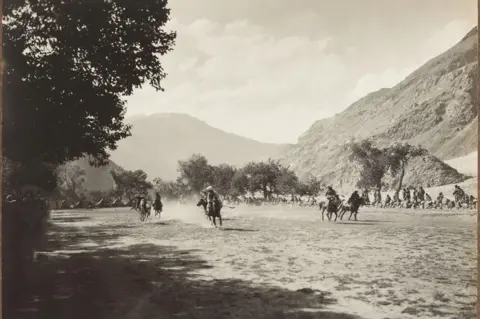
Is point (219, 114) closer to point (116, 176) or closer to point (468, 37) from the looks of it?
point (116, 176)

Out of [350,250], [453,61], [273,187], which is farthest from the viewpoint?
[273,187]

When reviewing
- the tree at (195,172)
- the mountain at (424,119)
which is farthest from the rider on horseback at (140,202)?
the mountain at (424,119)

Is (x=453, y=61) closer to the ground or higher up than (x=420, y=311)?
higher up

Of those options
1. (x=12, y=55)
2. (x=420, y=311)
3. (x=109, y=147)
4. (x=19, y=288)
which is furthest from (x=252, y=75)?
(x=19, y=288)

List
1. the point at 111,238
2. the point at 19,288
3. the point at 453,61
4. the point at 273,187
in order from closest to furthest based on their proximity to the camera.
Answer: the point at 453,61, the point at 19,288, the point at 111,238, the point at 273,187

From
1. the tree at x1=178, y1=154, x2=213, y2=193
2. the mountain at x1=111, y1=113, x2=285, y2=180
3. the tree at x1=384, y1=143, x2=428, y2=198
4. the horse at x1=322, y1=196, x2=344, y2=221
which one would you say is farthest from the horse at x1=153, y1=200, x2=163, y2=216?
the horse at x1=322, y1=196, x2=344, y2=221

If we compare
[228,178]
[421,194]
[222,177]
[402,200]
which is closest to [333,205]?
[421,194]
